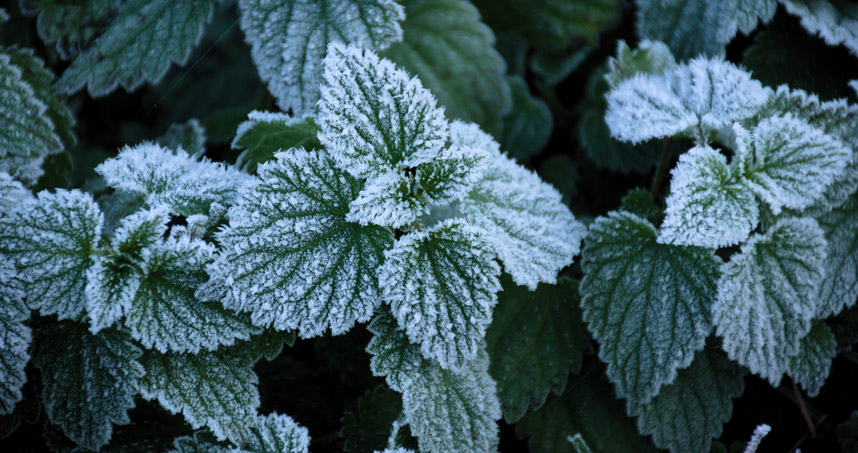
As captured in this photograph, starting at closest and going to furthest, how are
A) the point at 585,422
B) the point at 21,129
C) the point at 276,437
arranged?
the point at 276,437 → the point at 21,129 → the point at 585,422

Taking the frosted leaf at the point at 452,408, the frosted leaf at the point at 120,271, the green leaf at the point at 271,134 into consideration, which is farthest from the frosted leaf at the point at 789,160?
the frosted leaf at the point at 120,271

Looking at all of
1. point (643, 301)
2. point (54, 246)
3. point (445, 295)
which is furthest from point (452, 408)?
point (54, 246)

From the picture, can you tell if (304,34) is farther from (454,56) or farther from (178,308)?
(178,308)

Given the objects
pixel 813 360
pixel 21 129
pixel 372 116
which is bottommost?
pixel 813 360

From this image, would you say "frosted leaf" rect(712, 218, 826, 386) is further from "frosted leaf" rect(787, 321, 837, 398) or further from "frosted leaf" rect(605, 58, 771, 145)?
"frosted leaf" rect(605, 58, 771, 145)

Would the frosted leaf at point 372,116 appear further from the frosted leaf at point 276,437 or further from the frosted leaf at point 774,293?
the frosted leaf at point 774,293
